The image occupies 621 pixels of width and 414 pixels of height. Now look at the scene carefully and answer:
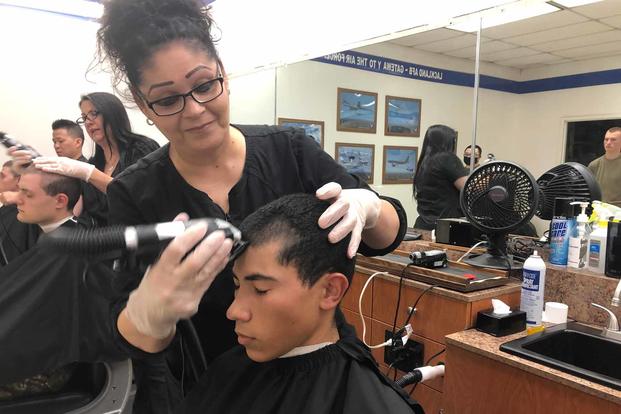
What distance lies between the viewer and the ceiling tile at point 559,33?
238cm

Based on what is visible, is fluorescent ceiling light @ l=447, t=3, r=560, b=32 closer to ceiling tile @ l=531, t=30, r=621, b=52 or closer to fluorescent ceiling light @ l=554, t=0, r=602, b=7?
fluorescent ceiling light @ l=554, t=0, r=602, b=7

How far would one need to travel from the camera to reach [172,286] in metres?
0.79

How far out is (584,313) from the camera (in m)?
1.65

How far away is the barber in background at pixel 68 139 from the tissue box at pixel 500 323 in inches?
121

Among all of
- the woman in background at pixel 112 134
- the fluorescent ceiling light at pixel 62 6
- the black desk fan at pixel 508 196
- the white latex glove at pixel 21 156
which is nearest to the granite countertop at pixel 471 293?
the black desk fan at pixel 508 196

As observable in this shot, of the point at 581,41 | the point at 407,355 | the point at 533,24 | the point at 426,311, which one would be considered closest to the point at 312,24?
the point at 533,24

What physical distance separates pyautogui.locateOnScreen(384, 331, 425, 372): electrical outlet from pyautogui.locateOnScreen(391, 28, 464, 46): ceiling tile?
5.57ft

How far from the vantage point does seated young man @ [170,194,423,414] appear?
3.04 ft

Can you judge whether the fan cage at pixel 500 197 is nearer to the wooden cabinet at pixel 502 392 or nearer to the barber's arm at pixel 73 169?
the wooden cabinet at pixel 502 392

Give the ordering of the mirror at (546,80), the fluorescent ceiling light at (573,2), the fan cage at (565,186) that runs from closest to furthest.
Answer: the fan cage at (565,186), the fluorescent ceiling light at (573,2), the mirror at (546,80)

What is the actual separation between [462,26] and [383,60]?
708 mm

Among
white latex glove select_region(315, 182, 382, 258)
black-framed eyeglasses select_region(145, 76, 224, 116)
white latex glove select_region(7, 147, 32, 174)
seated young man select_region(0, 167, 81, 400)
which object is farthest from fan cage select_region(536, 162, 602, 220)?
white latex glove select_region(7, 147, 32, 174)

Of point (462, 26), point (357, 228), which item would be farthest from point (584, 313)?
point (462, 26)

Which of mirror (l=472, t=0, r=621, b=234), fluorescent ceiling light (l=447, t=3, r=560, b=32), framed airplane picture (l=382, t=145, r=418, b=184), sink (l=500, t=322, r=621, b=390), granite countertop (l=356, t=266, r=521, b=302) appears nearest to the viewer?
sink (l=500, t=322, r=621, b=390)
